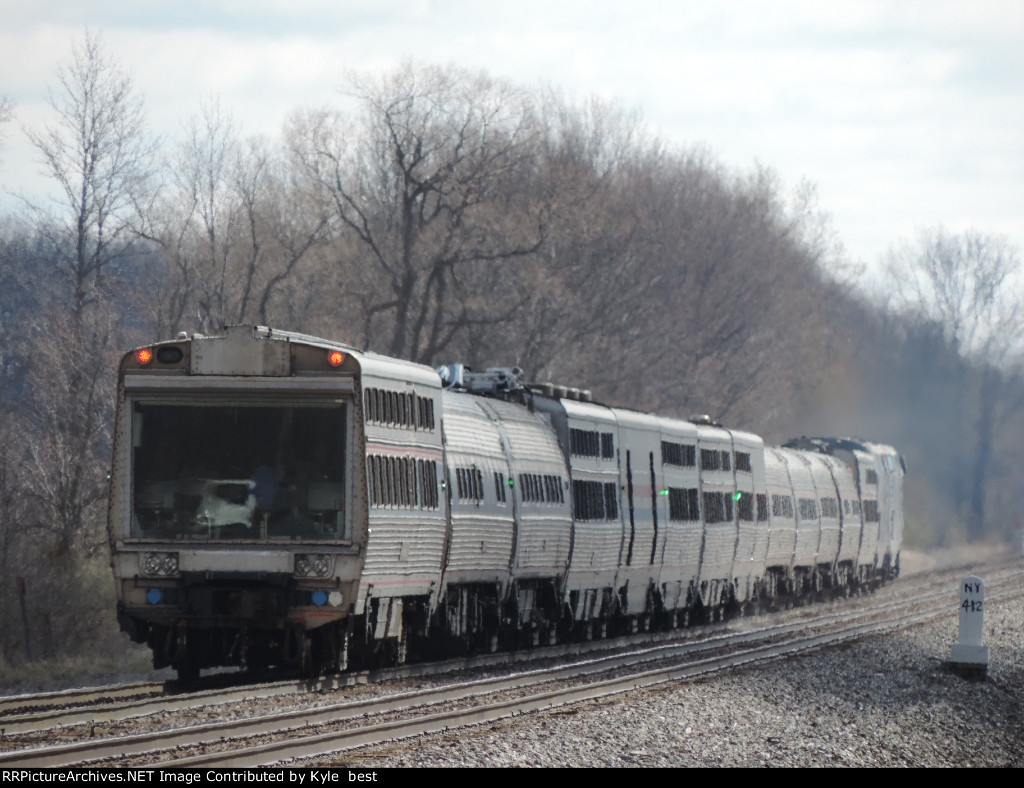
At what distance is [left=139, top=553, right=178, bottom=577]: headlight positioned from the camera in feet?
55.6

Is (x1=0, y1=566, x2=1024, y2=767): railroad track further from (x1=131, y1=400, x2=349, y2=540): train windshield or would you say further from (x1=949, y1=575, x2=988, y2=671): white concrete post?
(x1=949, y1=575, x2=988, y2=671): white concrete post

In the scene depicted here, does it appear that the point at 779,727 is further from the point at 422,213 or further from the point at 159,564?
the point at 422,213

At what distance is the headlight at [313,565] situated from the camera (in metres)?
17.0

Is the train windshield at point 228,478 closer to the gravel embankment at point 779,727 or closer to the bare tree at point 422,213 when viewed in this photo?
the gravel embankment at point 779,727

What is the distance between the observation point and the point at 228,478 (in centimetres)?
1706

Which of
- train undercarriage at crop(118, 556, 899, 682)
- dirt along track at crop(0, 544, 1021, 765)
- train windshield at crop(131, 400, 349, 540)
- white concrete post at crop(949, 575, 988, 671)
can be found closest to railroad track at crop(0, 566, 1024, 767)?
dirt along track at crop(0, 544, 1021, 765)

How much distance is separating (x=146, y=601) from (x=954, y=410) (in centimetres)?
8208

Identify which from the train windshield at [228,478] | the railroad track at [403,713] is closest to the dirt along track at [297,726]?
the railroad track at [403,713]

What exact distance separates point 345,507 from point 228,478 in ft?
4.13

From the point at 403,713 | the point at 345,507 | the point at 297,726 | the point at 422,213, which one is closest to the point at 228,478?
the point at 345,507

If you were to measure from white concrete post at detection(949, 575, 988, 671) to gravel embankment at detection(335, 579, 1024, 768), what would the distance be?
31 cm

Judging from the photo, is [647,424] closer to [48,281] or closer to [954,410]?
[48,281]

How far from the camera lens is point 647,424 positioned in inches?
1166
